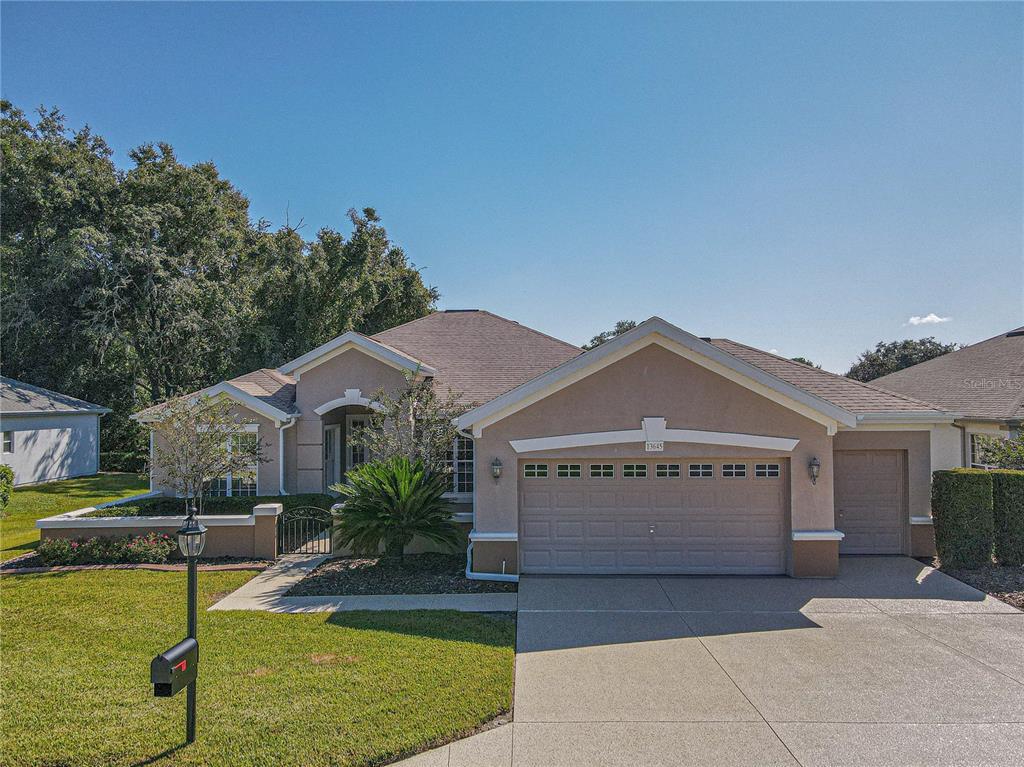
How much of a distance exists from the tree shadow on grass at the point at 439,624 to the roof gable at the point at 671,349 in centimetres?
346

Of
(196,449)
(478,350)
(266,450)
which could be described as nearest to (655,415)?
(478,350)

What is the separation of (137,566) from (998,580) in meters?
16.8

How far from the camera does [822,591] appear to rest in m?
10.1

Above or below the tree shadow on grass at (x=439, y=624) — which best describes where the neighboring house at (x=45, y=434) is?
above

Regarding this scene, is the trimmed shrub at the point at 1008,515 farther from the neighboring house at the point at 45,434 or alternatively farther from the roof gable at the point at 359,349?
the neighboring house at the point at 45,434

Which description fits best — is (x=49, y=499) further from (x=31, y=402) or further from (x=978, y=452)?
(x=978, y=452)

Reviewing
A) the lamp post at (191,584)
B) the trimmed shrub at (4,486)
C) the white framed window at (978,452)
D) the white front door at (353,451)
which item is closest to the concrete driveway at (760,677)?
the lamp post at (191,584)

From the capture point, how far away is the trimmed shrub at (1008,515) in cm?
1127

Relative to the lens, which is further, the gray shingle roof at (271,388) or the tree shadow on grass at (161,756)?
the gray shingle roof at (271,388)

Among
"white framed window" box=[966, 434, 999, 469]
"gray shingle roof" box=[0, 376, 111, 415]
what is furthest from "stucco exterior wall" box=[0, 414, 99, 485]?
"white framed window" box=[966, 434, 999, 469]

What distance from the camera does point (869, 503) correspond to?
12.5 meters

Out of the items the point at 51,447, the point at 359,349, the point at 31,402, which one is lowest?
the point at 51,447

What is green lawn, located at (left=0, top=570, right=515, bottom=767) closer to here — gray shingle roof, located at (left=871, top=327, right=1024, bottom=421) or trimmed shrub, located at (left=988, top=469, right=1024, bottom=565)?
trimmed shrub, located at (left=988, top=469, right=1024, bottom=565)

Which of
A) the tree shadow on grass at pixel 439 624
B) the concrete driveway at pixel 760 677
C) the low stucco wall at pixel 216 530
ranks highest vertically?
the low stucco wall at pixel 216 530
